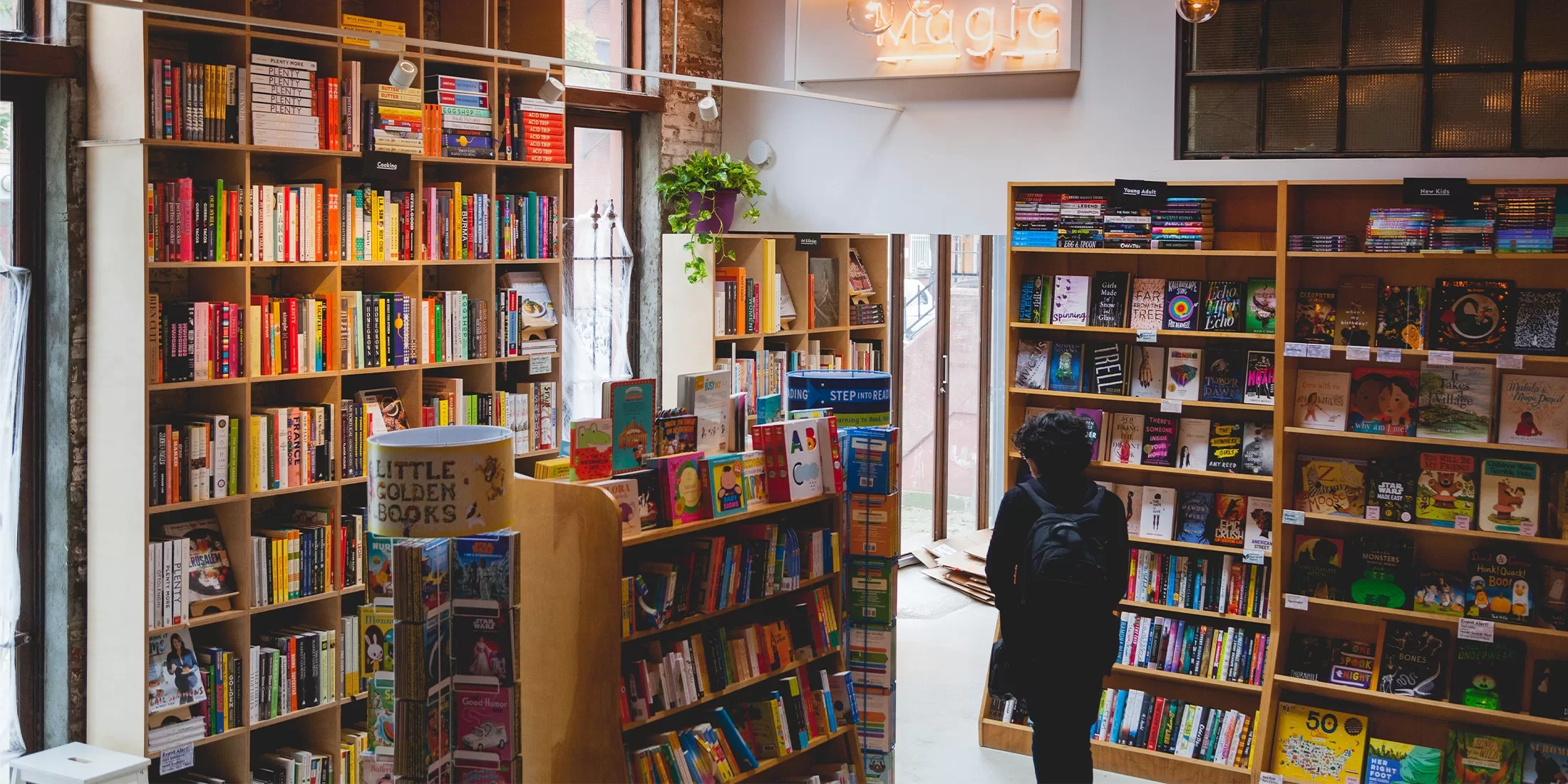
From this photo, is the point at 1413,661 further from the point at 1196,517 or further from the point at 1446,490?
the point at 1196,517

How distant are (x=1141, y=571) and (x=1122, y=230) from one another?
58.5 inches

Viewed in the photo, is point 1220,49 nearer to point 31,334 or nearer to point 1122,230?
point 1122,230

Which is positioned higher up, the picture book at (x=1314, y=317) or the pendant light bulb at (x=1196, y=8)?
the pendant light bulb at (x=1196, y=8)

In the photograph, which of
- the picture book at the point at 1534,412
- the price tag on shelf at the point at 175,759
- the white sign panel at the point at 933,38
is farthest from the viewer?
the white sign panel at the point at 933,38

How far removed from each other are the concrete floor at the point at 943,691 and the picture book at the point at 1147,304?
1976mm

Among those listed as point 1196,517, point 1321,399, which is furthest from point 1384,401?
point 1196,517

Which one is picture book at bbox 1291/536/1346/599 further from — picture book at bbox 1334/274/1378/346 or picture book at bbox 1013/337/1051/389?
picture book at bbox 1013/337/1051/389

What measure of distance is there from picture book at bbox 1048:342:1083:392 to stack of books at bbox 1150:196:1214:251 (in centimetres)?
60

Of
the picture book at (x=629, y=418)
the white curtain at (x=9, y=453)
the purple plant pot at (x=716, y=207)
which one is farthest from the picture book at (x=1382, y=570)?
the white curtain at (x=9, y=453)

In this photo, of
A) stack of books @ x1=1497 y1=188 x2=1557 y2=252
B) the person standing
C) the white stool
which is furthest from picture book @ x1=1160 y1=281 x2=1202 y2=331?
the white stool

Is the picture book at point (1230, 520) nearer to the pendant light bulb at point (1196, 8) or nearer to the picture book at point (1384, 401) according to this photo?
the picture book at point (1384, 401)

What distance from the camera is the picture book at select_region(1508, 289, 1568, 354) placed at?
4.95m

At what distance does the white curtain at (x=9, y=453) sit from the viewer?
4.58 meters

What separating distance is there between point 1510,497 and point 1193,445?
3.97 ft
